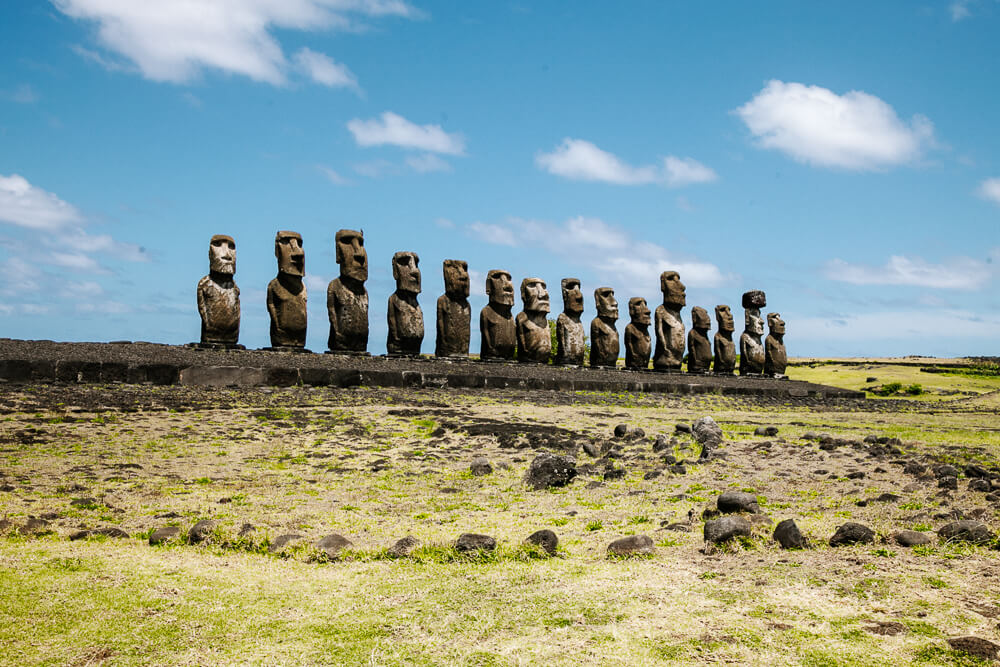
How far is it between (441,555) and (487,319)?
15754 millimetres

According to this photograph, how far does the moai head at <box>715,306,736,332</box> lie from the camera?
977 inches

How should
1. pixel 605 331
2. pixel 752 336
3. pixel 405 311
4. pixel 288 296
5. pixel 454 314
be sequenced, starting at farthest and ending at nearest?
pixel 752 336 → pixel 605 331 → pixel 454 314 → pixel 405 311 → pixel 288 296

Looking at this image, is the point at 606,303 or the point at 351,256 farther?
the point at 606,303

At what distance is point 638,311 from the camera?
22.8m

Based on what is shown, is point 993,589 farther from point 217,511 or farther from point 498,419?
point 498,419

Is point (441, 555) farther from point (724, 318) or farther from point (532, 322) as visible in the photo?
point (724, 318)

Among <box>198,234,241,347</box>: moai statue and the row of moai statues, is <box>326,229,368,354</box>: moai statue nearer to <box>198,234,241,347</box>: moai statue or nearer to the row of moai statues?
the row of moai statues

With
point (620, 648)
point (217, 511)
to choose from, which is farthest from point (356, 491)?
point (620, 648)

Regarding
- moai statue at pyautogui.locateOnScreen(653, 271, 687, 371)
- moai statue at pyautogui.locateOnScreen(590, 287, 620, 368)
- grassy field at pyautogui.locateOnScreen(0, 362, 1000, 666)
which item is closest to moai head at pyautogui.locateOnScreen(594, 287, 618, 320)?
moai statue at pyautogui.locateOnScreen(590, 287, 620, 368)

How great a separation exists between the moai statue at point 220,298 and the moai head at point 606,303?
1038 centimetres

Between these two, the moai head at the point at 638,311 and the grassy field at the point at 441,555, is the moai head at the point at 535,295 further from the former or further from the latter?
the grassy field at the point at 441,555

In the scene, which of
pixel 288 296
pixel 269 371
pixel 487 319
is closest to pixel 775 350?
pixel 487 319

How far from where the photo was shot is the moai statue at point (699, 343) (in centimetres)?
2378

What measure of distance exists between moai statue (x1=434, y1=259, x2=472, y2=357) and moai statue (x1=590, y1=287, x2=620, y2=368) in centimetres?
482
